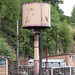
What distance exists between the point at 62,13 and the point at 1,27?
32.3 metres

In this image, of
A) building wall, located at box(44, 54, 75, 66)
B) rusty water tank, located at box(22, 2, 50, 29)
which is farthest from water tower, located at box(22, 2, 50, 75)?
building wall, located at box(44, 54, 75, 66)

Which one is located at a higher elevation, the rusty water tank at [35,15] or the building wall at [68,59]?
the rusty water tank at [35,15]

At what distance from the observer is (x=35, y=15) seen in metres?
14.5

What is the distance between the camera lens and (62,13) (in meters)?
70.8

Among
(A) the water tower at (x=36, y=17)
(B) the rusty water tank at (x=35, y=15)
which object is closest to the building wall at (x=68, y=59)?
(A) the water tower at (x=36, y=17)

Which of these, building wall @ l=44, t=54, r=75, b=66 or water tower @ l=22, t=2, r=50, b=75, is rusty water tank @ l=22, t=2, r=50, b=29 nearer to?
water tower @ l=22, t=2, r=50, b=75

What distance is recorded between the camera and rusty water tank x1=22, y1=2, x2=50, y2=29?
47.5 ft

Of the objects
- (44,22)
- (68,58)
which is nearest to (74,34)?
(68,58)

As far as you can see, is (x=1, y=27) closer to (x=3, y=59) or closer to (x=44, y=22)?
(x=3, y=59)

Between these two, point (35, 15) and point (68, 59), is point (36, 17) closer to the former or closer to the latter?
point (35, 15)

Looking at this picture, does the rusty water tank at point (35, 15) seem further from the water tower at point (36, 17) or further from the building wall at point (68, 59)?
the building wall at point (68, 59)

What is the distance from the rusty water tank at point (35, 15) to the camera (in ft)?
47.5

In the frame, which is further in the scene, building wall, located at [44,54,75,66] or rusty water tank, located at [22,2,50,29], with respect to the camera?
building wall, located at [44,54,75,66]

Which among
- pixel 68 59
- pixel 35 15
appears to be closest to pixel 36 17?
pixel 35 15
